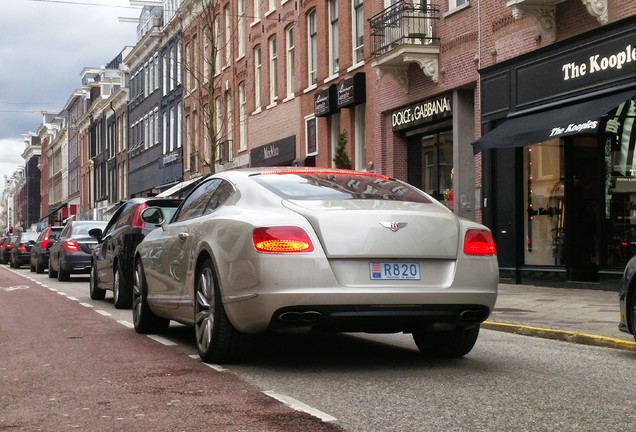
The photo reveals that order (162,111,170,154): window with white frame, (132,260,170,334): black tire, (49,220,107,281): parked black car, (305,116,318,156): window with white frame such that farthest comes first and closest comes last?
(162,111,170,154): window with white frame → (305,116,318,156): window with white frame → (49,220,107,281): parked black car → (132,260,170,334): black tire

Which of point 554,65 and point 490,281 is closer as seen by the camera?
point 490,281

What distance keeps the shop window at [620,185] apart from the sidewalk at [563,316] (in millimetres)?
834

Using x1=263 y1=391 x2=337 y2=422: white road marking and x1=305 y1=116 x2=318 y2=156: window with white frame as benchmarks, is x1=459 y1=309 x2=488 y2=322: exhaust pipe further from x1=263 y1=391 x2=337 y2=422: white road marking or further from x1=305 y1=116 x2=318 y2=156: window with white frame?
x1=305 y1=116 x2=318 y2=156: window with white frame

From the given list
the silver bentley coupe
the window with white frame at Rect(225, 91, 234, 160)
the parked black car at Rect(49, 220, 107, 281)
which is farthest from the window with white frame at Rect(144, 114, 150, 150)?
the silver bentley coupe

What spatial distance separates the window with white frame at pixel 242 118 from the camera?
4041 centimetres

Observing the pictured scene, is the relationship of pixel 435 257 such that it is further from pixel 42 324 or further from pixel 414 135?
pixel 414 135

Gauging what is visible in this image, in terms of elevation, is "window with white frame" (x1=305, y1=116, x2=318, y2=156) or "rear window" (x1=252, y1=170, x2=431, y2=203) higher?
"window with white frame" (x1=305, y1=116, x2=318, y2=156)

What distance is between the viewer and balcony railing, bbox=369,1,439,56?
909 inches

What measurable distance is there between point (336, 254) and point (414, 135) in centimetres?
1850

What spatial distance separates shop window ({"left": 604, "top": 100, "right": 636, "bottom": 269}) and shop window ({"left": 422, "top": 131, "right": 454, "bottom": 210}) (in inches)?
232

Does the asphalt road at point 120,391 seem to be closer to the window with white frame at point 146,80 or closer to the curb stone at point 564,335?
the curb stone at point 564,335

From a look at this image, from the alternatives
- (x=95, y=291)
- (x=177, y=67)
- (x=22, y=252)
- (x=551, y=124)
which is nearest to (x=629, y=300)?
(x=551, y=124)

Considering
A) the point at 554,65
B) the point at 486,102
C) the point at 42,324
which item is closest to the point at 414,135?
the point at 486,102

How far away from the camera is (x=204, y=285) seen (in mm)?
7863
